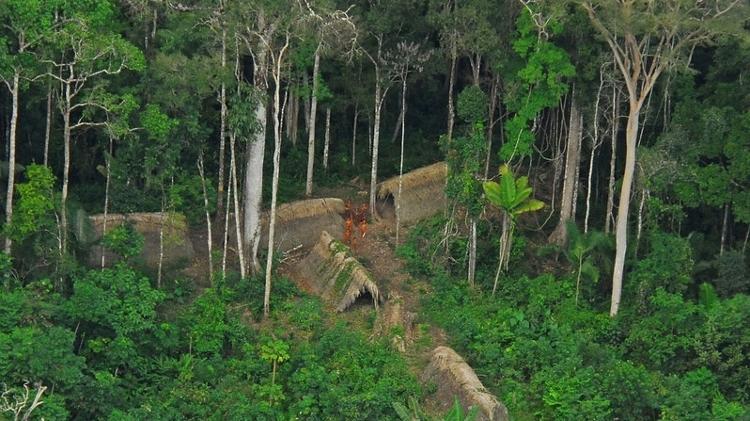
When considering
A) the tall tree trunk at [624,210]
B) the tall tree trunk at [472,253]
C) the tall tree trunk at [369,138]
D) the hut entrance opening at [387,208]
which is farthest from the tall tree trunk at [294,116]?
the tall tree trunk at [624,210]

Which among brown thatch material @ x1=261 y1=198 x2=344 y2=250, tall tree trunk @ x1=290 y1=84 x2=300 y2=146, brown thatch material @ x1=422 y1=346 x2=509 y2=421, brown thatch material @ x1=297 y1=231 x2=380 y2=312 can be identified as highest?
tall tree trunk @ x1=290 y1=84 x2=300 y2=146

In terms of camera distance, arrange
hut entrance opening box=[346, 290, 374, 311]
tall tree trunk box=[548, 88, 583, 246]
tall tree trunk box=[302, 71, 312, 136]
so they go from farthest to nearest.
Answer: tall tree trunk box=[302, 71, 312, 136], tall tree trunk box=[548, 88, 583, 246], hut entrance opening box=[346, 290, 374, 311]

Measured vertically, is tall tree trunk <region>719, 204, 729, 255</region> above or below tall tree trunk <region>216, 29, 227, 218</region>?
below

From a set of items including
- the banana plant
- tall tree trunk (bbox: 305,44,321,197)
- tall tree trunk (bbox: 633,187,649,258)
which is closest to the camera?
the banana plant

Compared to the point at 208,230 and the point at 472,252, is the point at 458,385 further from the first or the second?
the point at 208,230

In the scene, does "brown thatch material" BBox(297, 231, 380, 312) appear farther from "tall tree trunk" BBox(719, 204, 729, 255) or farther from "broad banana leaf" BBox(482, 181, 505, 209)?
"tall tree trunk" BBox(719, 204, 729, 255)

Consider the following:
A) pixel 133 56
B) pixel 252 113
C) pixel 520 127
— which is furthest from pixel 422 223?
pixel 133 56

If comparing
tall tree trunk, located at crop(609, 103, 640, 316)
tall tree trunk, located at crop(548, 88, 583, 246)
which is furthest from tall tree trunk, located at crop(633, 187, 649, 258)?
tall tree trunk, located at crop(548, 88, 583, 246)

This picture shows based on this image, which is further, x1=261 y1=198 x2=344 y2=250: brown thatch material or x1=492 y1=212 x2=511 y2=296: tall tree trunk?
x1=261 y1=198 x2=344 y2=250: brown thatch material

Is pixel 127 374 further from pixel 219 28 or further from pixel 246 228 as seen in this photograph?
pixel 219 28
